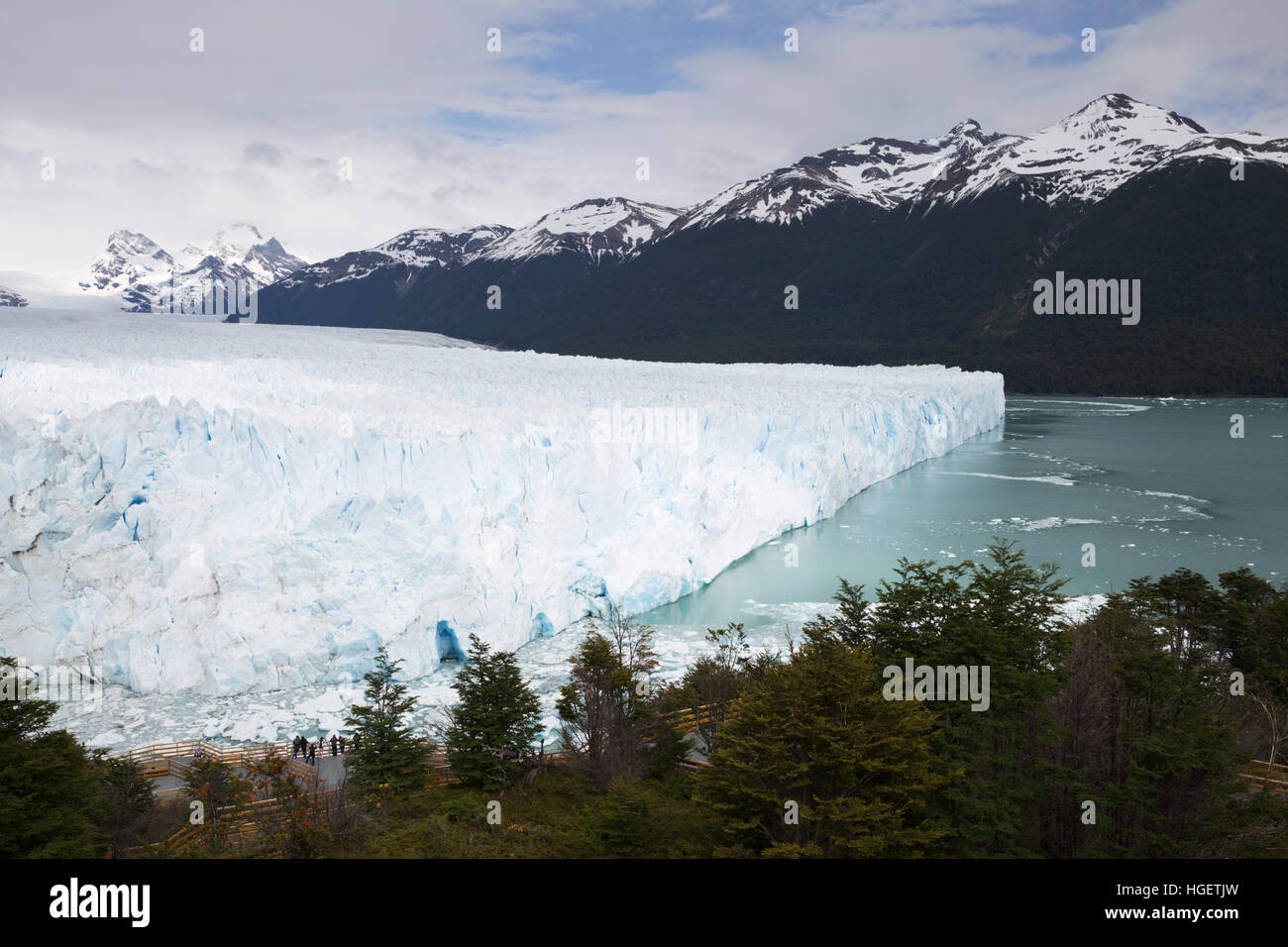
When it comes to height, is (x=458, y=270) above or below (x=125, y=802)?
above

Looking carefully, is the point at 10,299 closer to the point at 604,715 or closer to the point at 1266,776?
the point at 604,715

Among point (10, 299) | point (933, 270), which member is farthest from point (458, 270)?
point (933, 270)

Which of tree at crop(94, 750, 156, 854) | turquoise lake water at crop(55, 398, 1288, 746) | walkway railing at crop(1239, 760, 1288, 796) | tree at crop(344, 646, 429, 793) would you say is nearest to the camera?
walkway railing at crop(1239, 760, 1288, 796)

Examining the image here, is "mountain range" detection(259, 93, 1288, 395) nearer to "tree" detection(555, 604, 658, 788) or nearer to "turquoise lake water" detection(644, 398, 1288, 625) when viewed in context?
"turquoise lake water" detection(644, 398, 1288, 625)

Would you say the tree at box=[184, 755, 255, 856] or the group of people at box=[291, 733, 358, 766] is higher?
the tree at box=[184, 755, 255, 856]

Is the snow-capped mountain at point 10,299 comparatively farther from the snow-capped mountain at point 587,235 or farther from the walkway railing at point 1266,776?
the walkway railing at point 1266,776

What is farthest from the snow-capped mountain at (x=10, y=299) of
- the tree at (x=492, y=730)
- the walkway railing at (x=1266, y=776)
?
the walkway railing at (x=1266, y=776)

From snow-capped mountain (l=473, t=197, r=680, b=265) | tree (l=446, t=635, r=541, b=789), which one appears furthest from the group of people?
snow-capped mountain (l=473, t=197, r=680, b=265)
